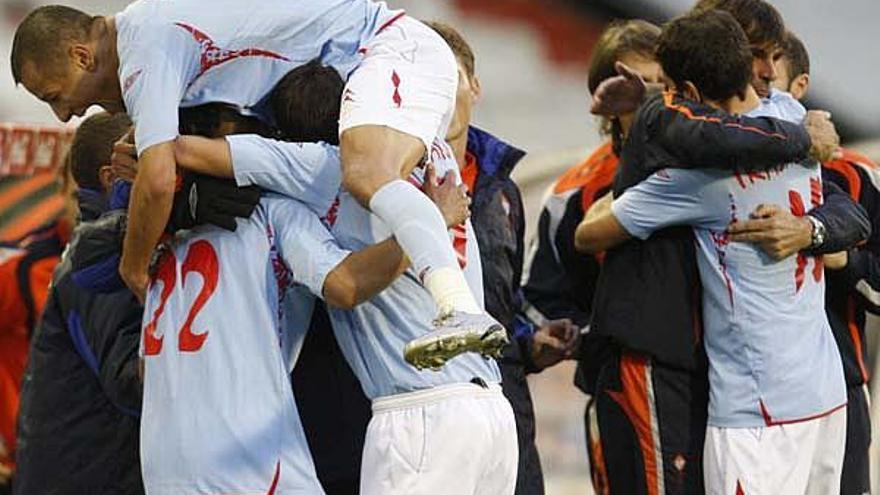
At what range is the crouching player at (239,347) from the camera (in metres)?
4.58

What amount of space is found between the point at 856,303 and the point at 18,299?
254cm

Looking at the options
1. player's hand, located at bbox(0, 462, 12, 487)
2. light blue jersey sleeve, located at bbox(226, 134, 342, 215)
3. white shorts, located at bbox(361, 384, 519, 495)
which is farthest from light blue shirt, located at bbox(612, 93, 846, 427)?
player's hand, located at bbox(0, 462, 12, 487)

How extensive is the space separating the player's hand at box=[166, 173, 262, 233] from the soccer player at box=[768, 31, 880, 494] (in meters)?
1.75

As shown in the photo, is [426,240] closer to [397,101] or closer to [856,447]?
[397,101]

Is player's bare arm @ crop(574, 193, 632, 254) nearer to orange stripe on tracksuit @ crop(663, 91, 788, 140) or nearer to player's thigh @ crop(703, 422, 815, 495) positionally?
orange stripe on tracksuit @ crop(663, 91, 788, 140)

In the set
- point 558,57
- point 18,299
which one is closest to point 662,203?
point 18,299

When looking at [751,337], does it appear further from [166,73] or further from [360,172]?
[166,73]

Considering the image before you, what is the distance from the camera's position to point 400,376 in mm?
4562

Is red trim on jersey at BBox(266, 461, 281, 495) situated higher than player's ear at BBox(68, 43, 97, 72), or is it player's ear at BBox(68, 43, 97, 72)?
player's ear at BBox(68, 43, 97, 72)

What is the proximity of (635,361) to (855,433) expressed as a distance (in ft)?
2.10

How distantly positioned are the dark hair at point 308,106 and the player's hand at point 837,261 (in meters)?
1.52

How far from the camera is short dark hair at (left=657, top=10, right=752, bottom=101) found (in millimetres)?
5375

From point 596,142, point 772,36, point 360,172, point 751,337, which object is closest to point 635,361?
point 751,337

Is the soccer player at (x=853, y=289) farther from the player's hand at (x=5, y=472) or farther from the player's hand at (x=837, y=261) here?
the player's hand at (x=5, y=472)
